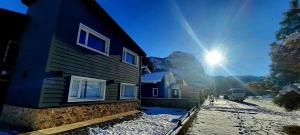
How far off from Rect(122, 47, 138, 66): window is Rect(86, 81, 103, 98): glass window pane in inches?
131

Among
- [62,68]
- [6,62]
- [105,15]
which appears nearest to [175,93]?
[105,15]

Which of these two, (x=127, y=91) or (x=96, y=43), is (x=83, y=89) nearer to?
(x=96, y=43)

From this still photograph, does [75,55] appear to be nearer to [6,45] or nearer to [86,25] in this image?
[86,25]

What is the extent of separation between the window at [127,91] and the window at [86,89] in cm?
233

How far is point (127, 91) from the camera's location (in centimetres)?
1291

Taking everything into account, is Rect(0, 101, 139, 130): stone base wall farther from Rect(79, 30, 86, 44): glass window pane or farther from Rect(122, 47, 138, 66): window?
Rect(122, 47, 138, 66): window

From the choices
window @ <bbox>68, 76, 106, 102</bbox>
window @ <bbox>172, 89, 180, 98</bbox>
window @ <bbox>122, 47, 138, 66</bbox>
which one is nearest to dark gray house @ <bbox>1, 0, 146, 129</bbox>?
window @ <bbox>68, 76, 106, 102</bbox>

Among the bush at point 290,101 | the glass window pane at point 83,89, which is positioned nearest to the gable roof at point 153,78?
the glass window pane at point 83,89

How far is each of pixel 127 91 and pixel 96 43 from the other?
497 centimetres

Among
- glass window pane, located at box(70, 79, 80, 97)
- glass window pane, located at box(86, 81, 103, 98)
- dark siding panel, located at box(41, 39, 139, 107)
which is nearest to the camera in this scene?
dark siding panel, located at box(41, 39, 139, 107)

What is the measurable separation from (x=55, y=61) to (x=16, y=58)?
280 cm

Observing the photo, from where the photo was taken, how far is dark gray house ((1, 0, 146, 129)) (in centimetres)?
661

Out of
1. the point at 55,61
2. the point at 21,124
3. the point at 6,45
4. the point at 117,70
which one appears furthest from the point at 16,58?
the point at 117,70

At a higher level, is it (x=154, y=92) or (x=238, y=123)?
(x=154, y=92)
